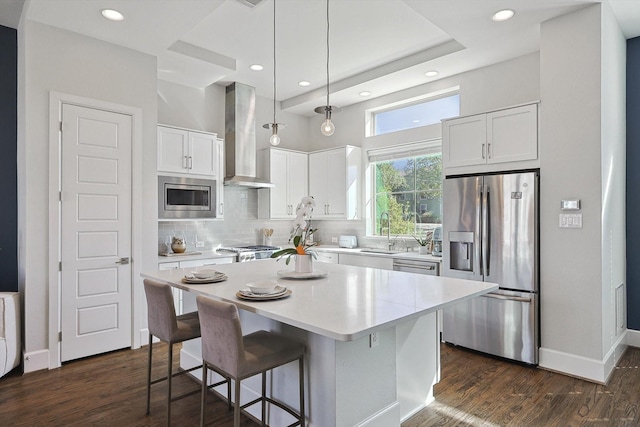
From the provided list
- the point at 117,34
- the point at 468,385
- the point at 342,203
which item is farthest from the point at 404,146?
the point at 117,34

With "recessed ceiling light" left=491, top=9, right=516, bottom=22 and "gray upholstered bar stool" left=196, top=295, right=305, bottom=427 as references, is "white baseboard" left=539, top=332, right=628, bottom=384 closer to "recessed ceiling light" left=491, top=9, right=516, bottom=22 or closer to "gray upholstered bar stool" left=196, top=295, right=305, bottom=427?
"gray upholstered bar stool" left=196, top=295, right=305, bottom=427

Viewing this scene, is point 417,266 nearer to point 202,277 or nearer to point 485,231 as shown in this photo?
point 485,231

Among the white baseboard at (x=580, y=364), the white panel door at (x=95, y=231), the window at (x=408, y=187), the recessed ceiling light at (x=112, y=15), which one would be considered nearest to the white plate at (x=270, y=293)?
the white panel door at (x=95, y=231)

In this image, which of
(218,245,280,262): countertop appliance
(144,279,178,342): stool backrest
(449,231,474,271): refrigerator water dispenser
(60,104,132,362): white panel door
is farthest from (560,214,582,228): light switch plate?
(60,104,132,362): white panel door

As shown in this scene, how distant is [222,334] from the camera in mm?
1865

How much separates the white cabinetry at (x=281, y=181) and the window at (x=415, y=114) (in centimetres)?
131

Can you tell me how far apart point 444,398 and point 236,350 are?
1.74m

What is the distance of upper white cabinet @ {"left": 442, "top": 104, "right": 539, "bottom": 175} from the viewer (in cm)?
338

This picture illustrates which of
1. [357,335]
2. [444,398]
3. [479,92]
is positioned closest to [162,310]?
[357,335]

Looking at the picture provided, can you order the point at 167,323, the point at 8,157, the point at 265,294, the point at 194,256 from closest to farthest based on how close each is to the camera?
the point at 265,294 < the point at 167,323 < the point at 8,157 < the point at 194,256

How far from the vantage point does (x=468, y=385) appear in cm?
298

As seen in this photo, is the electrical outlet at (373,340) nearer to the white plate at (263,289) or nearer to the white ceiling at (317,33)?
the white plate at (263,289)

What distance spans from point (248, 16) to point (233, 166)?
6.85 feet

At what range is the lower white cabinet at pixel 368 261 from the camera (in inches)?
182
